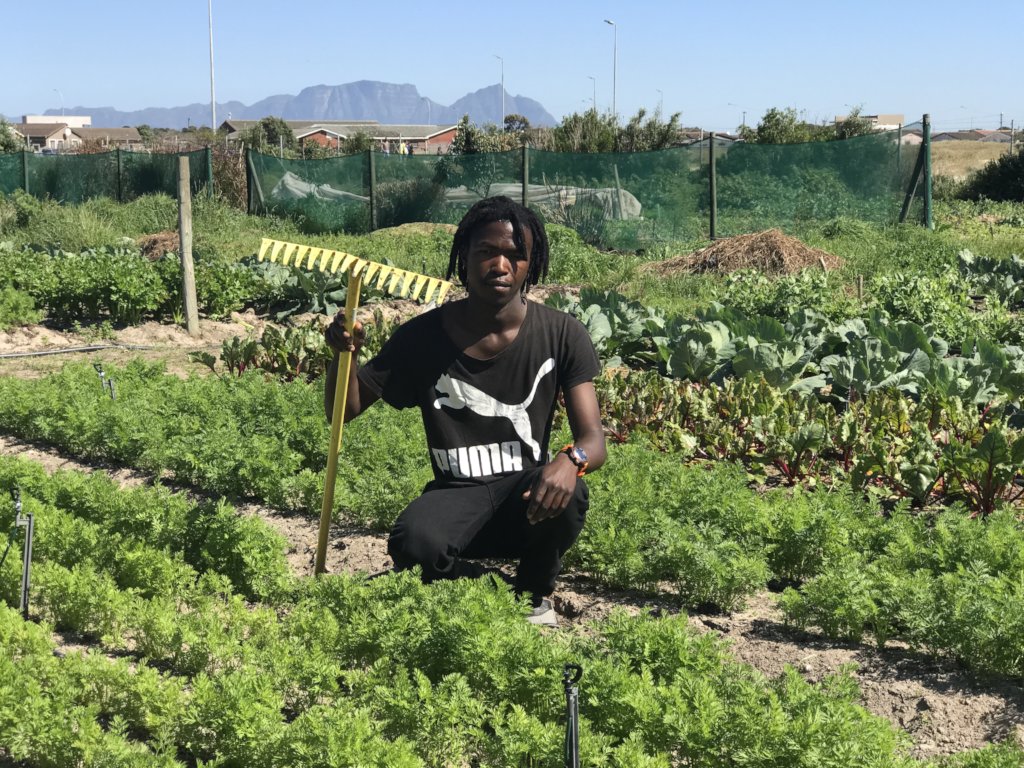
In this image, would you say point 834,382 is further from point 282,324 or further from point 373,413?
point 282,324

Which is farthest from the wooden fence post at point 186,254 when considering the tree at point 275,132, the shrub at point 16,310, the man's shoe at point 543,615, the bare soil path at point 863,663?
the tree at point 275,132

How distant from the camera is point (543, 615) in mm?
4430

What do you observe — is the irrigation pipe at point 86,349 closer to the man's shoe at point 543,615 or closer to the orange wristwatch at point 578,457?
the man's shoe at point 543,615

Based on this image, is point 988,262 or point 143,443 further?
point 988,262

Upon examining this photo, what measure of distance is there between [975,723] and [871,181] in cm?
1557

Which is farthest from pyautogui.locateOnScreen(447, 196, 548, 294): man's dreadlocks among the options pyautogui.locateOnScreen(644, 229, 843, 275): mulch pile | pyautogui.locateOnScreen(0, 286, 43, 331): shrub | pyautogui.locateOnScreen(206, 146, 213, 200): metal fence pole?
pyautogui.locateOnScreen(206, 146, 213, 200): metal fence pole

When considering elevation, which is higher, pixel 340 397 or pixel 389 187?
pixel 389 187

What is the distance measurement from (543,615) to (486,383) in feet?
2.91

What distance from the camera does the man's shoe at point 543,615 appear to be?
4.39 m

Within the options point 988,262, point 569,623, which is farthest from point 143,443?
point 988,262

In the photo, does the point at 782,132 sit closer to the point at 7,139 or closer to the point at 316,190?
the point at 316,190

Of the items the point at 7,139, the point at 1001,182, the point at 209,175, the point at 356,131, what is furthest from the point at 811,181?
the point at 356,131

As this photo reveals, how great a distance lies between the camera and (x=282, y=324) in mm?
11992

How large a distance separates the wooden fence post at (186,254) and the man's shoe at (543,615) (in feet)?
24.9
